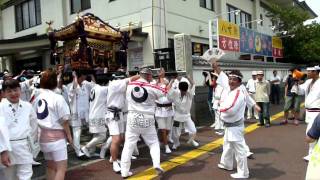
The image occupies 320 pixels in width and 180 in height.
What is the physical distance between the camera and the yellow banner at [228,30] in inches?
654

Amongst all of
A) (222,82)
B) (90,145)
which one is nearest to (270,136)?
(222,82)

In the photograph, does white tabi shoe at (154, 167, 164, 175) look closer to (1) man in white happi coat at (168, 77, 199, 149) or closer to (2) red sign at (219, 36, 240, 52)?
(1) man in white happi coat at (168, 77, 199, 149)

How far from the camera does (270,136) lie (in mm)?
9688

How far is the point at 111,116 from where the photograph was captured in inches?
270

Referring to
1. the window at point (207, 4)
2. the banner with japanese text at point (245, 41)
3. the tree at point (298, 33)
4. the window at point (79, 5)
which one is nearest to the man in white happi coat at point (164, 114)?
the banner with japanese text at point (245, 41)

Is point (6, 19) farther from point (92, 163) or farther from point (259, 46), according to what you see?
point (92, 163)

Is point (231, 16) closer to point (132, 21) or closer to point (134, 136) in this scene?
point (132, 21)

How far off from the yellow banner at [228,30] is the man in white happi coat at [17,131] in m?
12.9

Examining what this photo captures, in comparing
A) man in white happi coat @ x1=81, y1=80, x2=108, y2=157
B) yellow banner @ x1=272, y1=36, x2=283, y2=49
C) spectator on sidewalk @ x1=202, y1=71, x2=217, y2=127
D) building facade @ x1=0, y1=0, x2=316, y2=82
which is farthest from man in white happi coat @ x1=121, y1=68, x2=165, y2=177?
yellow banner @ x1=272, y1=36, x2=283, y2=49

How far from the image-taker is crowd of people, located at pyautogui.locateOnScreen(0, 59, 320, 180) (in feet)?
14.8

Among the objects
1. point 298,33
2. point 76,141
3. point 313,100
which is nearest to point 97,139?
point 76,141

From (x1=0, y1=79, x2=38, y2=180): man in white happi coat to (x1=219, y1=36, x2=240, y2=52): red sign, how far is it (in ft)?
42.2

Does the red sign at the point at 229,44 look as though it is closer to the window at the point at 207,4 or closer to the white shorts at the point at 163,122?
the window at the point at 207,4

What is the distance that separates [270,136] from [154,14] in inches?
298
